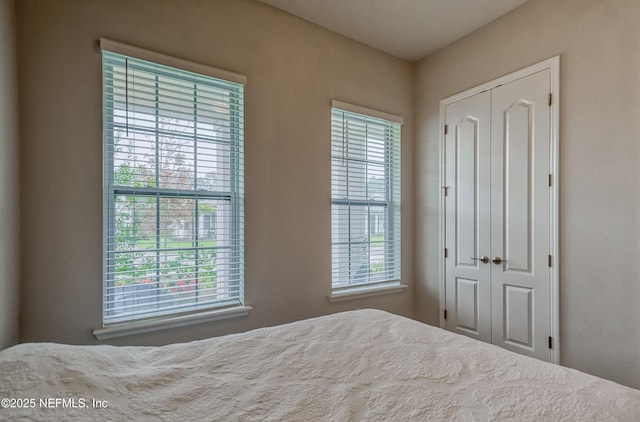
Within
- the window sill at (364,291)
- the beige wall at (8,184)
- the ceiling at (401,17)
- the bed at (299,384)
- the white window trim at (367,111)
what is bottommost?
the window sill at (364,291)

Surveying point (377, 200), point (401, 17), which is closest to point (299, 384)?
point (377, 200)

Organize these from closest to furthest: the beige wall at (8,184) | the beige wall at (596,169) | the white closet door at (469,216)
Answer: the beige wall at (8,184), the beige wall at (596,169), the white closet door at (469,216)

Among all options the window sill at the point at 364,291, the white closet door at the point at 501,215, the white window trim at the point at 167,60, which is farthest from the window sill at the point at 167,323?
the white closet door at the point at 501,215

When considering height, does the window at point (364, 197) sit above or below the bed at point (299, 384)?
above

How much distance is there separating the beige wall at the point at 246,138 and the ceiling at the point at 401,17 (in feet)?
0.38

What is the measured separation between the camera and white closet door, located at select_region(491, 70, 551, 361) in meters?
2.32

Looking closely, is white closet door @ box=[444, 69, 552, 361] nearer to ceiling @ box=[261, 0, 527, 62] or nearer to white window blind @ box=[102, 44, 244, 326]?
ceiling @ box=[261, 0, 527, 62]

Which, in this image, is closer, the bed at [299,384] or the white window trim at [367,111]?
the bed at [299,384]

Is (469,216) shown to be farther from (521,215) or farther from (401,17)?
(401,17)

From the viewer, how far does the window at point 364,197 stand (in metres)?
2.80

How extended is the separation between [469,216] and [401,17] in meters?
1.83

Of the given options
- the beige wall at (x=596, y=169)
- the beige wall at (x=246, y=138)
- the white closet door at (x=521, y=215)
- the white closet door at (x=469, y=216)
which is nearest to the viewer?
the beige wall at (x=246, y=138)

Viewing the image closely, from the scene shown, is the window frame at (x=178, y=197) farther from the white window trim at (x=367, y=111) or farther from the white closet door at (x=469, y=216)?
the white closet door at (x=469, y=216)

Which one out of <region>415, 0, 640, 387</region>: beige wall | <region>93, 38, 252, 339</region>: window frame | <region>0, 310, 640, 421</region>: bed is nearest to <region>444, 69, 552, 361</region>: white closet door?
<region>415, 0, 640, 387</region>: beige wall
